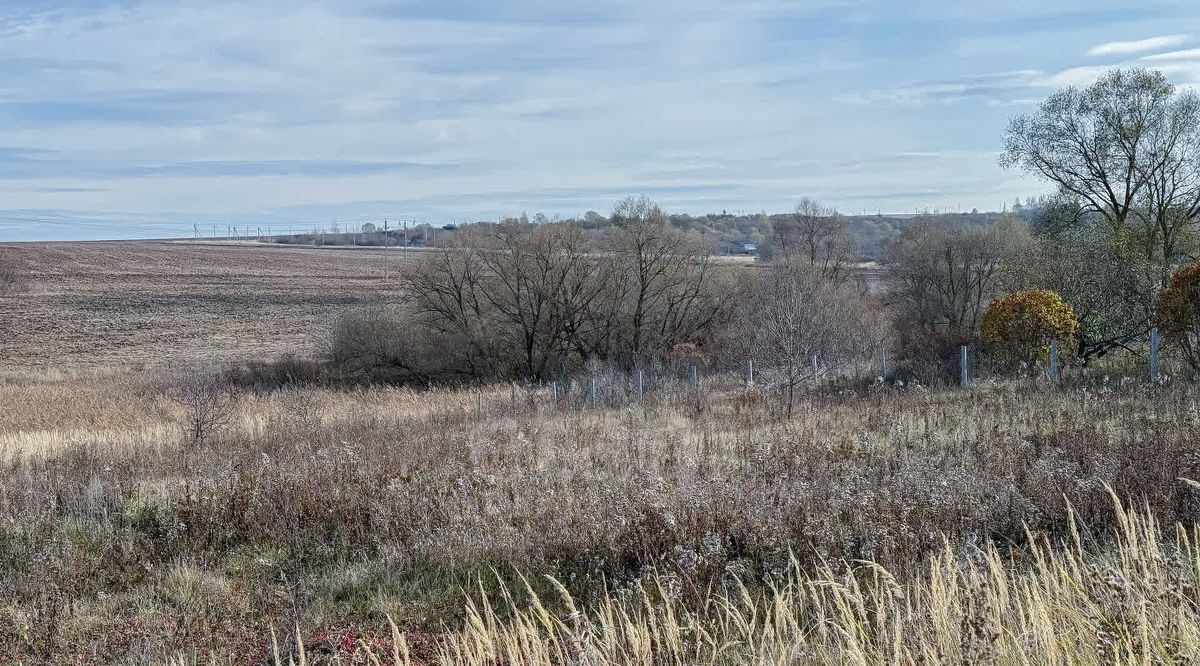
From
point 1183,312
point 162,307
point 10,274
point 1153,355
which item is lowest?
point 162,307

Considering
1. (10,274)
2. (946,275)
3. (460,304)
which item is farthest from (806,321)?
(10,274)

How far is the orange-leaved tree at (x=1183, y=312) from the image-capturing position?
17.0 metres

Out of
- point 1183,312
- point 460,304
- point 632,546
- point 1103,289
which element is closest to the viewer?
point 632,546

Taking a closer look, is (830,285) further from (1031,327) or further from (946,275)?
(1031,327)

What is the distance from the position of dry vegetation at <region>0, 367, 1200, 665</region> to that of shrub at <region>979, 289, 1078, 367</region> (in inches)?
328

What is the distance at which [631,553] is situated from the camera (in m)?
6.46

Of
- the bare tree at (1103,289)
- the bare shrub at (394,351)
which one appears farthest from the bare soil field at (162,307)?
the bare tree at (1103,289)

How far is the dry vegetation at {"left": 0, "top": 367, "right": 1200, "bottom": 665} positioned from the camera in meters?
3.47

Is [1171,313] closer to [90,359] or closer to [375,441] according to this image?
[375,441]

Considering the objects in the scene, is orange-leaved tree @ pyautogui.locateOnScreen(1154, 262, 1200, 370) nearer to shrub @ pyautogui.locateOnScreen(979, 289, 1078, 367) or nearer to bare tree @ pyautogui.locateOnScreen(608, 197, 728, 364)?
shrub @ pyautogui.locateOnScreen(979, 289, 1078, 367)

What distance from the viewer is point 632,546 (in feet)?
21.2

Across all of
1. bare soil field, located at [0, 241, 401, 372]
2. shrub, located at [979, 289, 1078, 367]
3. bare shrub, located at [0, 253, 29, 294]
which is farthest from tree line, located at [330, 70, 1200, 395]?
bare shrub, located at [0, 253, 29, 294]

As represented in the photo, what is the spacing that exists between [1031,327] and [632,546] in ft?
51.8

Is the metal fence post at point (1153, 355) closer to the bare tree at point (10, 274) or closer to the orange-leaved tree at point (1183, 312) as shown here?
the orange-leaved tree at point (1183, 312)
